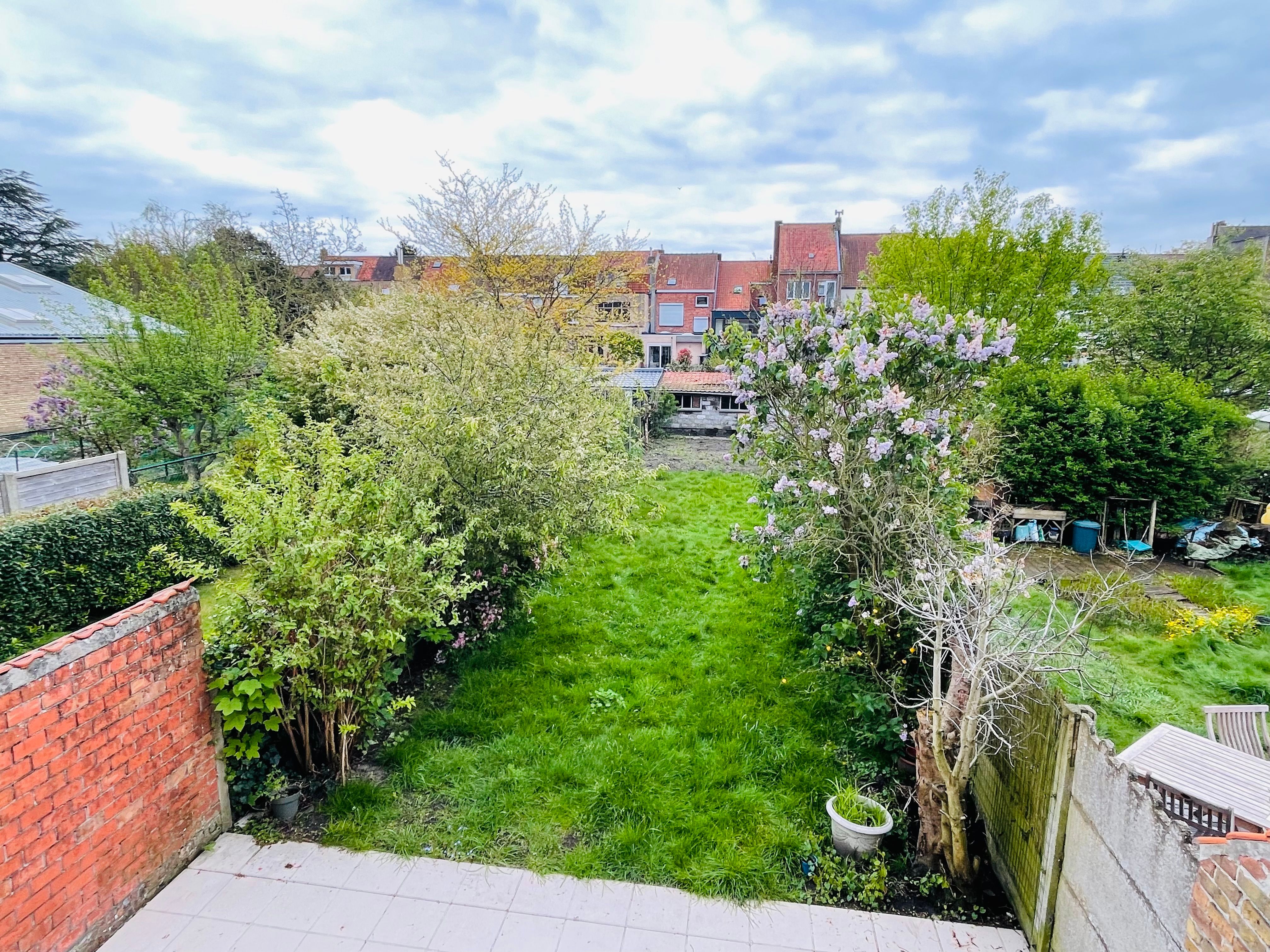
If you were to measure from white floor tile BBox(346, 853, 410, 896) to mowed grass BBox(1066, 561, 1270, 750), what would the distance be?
17.1ft

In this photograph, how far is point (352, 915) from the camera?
Result: 3.65 metres

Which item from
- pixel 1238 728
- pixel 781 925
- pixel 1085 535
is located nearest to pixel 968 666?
pixel 781 925

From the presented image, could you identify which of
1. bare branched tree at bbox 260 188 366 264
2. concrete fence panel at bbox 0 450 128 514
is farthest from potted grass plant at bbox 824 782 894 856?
bare branched tree at bbox 260 188 366 264

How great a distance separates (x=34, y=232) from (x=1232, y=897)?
43787 mm

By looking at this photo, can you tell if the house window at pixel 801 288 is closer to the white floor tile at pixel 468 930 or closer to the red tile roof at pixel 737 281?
the red tile roof at pixel 737 281

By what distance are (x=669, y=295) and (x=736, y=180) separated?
49.0 feet

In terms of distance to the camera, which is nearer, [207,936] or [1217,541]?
[207,936]

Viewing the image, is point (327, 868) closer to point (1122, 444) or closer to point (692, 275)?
point (1122, 444)

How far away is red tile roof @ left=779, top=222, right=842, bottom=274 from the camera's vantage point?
36938 mm

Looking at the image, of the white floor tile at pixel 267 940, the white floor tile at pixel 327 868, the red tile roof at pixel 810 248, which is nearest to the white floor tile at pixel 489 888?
the white floor tile at pixel 327 868

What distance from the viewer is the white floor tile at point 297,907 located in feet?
11.7

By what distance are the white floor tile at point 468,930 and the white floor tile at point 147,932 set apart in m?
1.50

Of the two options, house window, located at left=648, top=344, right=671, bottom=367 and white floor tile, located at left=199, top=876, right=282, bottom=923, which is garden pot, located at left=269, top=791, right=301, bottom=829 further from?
house window, located at left=648, top=344, right=671, bottom=367

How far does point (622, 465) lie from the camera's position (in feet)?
26.6
